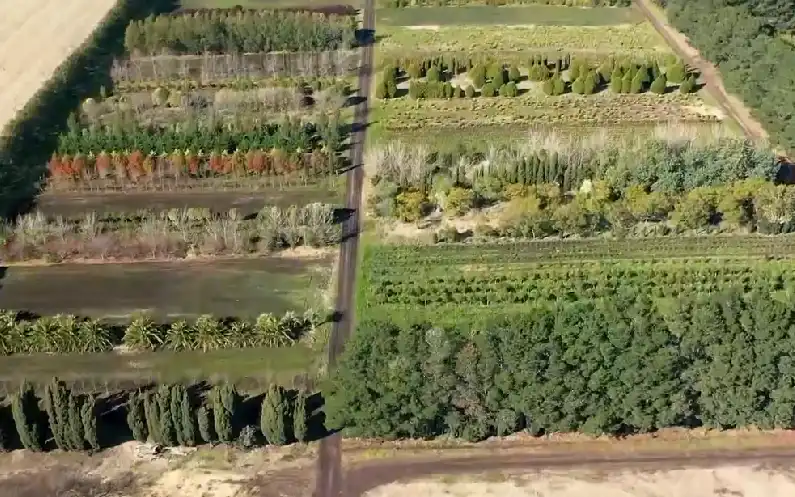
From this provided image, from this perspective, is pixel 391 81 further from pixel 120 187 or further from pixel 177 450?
pixel 177 450

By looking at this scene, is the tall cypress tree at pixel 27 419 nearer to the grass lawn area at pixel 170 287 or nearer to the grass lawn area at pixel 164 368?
the grass lawn area at pixel 164 368

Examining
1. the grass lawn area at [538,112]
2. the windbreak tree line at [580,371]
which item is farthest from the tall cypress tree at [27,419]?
the grass lawn area at [538,112]

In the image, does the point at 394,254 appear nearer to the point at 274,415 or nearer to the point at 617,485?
the point at 274,415

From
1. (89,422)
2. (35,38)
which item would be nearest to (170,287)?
(89,422)

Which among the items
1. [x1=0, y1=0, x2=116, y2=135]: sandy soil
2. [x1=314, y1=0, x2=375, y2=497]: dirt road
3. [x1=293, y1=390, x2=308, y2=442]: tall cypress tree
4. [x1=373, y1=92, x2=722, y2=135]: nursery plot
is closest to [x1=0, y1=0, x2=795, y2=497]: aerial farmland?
[x1=293, y1=390, x2=308, y2=442]: tall cypress tree

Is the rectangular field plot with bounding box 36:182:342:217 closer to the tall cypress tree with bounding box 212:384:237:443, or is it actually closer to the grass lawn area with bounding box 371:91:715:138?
the grass lawn area with bounding box 371:91:715:138

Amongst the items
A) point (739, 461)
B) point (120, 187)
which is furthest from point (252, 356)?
point (739, 461)

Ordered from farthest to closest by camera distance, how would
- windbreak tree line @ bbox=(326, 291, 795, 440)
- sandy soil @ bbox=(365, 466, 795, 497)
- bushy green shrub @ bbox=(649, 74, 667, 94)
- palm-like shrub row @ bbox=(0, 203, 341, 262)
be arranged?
bushy green shrub @ bbox=(649, 74, 667, 94) < palm-like shrub row @ bbox=(0, 203, 341, 262) < sandy soil @ bbox=(365, 466, 795, 497) < windbreak tree line @ bbox=(326, 291, 795, 440)
